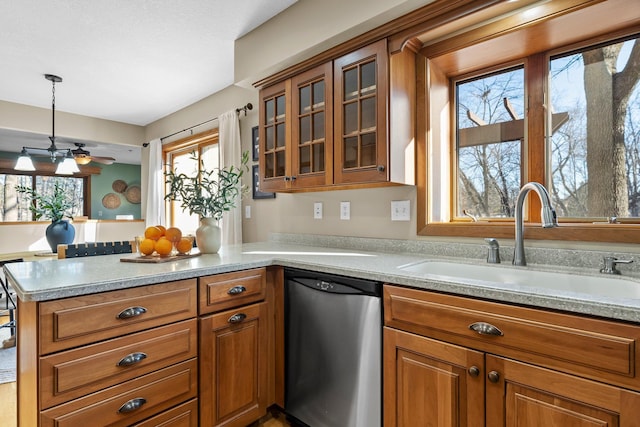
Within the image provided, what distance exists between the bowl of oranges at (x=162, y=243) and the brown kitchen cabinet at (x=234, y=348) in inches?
15.8

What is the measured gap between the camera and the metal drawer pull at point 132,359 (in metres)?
1.28

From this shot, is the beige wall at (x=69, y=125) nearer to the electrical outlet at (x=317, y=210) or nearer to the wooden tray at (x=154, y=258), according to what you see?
the wooden tray at (x=154, y=258)

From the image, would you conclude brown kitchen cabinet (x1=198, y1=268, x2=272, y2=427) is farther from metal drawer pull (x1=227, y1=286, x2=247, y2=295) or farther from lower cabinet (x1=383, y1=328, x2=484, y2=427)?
lower cabinet (x1=383, y1=328, x2=484, y2=427)

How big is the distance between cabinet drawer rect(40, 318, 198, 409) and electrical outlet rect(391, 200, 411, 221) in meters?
1.23

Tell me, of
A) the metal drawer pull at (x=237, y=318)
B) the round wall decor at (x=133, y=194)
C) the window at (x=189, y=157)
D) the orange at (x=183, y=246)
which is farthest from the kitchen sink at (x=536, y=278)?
the round wall decor at (x=133, y=194)

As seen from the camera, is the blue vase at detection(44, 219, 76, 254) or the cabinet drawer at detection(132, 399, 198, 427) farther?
the blue vase at detection(44, 219, 76, 254)

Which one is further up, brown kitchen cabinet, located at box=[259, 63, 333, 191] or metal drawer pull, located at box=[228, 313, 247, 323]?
brown kitchen cabinet, located at box=[259, 63, 333, 191]

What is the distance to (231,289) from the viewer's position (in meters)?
1.63

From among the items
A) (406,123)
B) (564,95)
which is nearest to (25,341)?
(406,123)

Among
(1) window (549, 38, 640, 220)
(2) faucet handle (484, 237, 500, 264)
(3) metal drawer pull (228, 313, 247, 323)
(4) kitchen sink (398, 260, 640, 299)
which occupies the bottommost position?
(3) metal drawer pull (228, 313, 247, 323)

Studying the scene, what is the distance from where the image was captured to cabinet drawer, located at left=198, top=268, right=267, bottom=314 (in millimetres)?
1539

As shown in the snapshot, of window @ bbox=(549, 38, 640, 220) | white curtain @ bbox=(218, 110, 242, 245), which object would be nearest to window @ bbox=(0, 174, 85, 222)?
white curtain @ bbox=(218, 110, 242, 245)

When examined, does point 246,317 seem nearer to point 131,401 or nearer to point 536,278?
point 131,401

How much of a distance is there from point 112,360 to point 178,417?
1.38 feet
